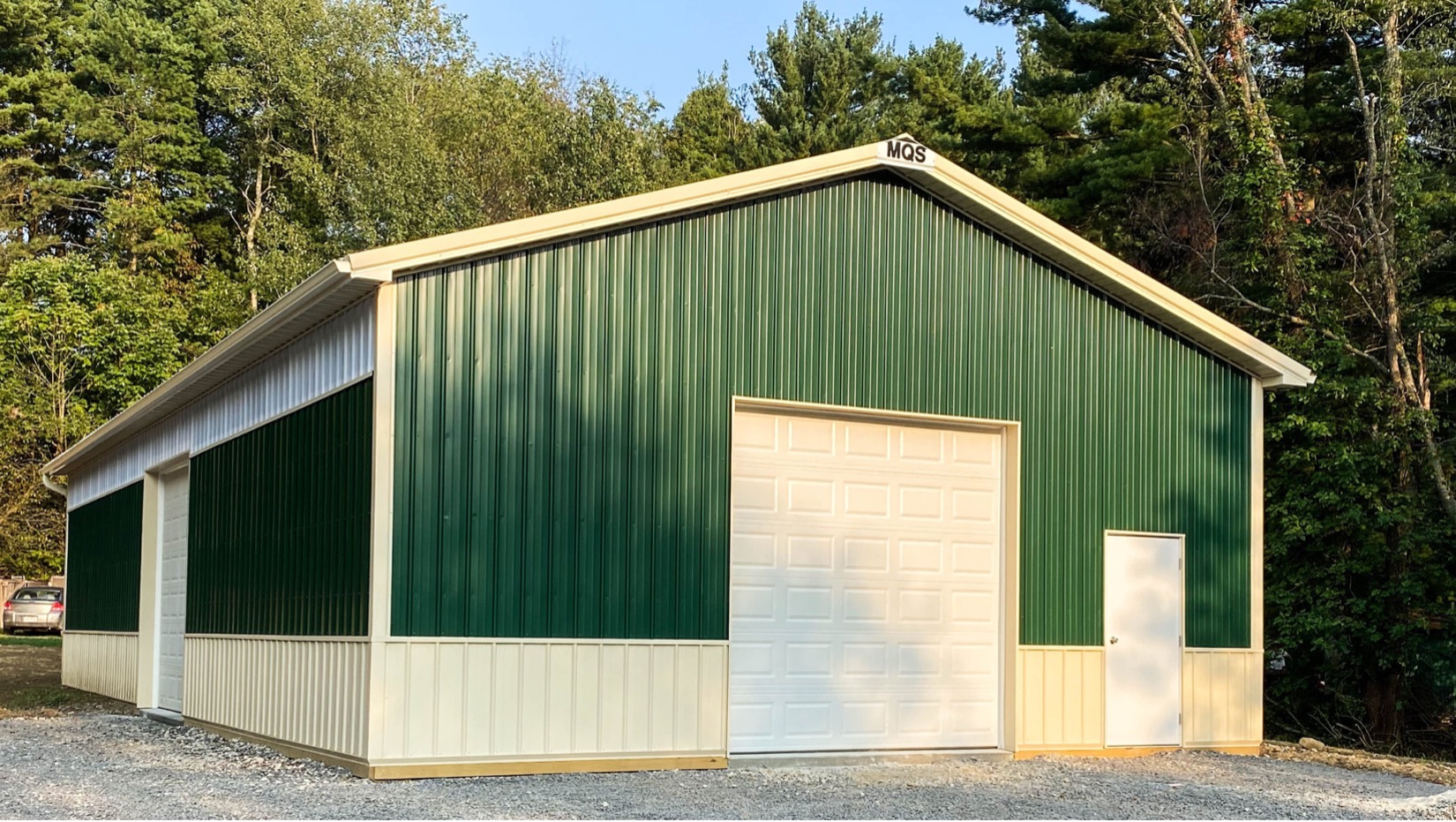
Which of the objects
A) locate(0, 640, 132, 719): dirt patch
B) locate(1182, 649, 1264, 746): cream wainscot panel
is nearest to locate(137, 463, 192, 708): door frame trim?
locate(0, 640, 132, 719): dirt patch

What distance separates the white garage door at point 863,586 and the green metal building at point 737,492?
3cm

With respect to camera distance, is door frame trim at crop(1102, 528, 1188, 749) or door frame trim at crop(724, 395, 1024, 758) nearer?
door frame trim at crop(724, 395, 1024, 758)

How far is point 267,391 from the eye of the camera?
12.8 meters

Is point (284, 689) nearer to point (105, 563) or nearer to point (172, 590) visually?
point (172, 590)

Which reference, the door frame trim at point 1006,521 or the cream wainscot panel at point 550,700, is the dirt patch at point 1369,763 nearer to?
the door frame trim at point 1006,521

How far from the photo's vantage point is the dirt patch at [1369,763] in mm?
11961

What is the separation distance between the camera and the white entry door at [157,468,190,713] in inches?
621

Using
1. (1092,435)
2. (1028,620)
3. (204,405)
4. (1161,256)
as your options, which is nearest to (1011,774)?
(1028,620)

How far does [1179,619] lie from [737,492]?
4378 mm

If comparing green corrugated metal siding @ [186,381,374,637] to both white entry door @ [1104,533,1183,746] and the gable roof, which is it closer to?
the gable roof

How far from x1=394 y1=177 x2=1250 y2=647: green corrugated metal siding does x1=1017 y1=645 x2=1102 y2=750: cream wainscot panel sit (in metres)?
0.21

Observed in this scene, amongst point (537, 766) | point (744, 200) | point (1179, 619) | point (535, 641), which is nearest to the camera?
point (537, 766)

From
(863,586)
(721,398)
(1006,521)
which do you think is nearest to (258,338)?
(721,398)

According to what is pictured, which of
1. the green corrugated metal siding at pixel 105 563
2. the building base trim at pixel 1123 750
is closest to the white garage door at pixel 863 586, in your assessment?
the building base trim at pixel 1123 750
